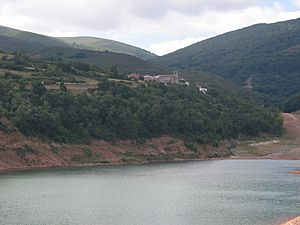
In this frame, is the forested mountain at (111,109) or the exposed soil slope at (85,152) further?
the forested mountain at (111,109)

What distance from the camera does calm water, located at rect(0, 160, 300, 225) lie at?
55.1 metres

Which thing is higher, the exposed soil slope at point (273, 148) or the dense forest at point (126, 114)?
the dense forest at point (126, 114)

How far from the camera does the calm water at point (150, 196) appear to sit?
5509cm

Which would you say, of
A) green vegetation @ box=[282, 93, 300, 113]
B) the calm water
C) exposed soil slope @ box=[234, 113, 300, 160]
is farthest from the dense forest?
green vegetation @ box=[282, 93, 300, 113]

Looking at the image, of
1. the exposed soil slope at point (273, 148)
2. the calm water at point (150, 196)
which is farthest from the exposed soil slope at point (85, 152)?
the calm water at point (150, 196)

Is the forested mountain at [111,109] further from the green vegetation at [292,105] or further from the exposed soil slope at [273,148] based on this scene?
the green vegetation at [292,105]

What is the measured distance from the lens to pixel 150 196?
2749 inches

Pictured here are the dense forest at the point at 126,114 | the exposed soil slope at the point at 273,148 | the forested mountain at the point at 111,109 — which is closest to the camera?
the dense forest at the point at 126,114

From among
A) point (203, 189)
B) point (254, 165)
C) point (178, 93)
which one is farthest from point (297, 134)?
point (203, 189)

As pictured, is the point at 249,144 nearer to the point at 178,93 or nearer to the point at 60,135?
the point at 178,93

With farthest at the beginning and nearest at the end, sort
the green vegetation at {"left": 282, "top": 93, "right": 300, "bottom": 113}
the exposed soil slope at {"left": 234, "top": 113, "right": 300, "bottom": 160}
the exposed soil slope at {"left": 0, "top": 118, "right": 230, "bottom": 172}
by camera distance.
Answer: the green vegetation at {"left": 282, "top": 93, "right": 300, "bottom": 113} → the exposed soil slope at {"left": 234, "top": 113, "right": 300, "bottom": 160} → the exposed soil slope at {"left": 0, "top": 118, "right": 230, "bottom": 172}

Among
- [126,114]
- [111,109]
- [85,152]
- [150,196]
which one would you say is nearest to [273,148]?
[126,114]

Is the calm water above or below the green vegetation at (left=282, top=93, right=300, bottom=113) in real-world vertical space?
below

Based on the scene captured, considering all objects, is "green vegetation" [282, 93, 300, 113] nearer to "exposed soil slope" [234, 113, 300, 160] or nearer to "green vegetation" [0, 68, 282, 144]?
"exposed soil slope" [234, 113, 300, 160]
